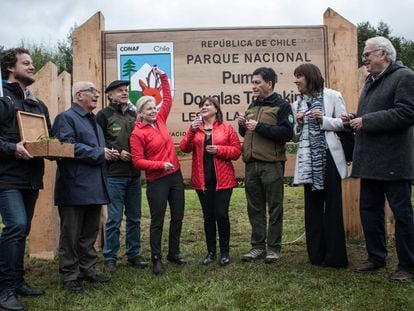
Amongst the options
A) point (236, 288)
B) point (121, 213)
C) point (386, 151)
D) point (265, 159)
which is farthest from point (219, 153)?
point (386, 151)

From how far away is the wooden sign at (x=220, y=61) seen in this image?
6422 millimetres

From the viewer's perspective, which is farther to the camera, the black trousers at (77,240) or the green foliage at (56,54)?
the green foliage at (56,54)

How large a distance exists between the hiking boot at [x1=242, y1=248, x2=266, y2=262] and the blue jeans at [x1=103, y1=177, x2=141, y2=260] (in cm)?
117

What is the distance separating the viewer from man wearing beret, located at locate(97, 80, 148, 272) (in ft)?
17.6

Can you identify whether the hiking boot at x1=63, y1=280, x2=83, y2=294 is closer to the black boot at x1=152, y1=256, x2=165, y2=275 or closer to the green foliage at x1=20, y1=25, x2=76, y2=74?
the black boot at x1=152, y1=256, x2=165, y2=275

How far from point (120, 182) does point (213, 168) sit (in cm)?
98

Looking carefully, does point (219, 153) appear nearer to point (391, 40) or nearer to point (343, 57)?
point (343, 57)

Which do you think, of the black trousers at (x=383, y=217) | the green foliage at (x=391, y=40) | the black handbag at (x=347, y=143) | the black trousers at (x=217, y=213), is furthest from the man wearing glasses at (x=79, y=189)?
the green foliage at (x=391, y=40)

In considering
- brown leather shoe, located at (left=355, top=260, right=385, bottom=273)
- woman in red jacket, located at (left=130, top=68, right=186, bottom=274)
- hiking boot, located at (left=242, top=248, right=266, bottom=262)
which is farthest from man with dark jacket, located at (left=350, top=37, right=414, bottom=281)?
woman in red jacket, located at (left=130, top=68, right=186, bottom=274)

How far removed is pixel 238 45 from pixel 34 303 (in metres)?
3.88

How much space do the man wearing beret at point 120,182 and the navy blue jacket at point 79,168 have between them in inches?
25.3

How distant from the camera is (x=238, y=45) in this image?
6.45m

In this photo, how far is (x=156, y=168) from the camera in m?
5.06

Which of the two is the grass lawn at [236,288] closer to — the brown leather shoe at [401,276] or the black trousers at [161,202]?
the brown leather shoe at [401,276]
